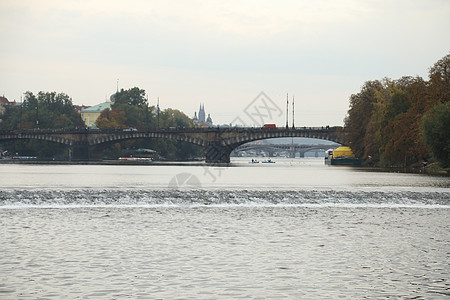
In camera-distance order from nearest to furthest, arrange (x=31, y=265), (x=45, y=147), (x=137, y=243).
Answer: (x=31, y=265) → (x=137, y=243) → (x=45, y=147)

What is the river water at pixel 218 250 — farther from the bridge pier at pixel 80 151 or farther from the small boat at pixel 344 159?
the bridge pier at pixel 80 151

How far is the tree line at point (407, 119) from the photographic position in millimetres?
82875

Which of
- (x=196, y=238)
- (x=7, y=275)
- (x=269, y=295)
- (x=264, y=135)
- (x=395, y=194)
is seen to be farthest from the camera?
(x=264, y=135)

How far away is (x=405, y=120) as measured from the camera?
322 feet

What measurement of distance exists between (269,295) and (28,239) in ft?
41.1

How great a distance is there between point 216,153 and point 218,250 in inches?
5713

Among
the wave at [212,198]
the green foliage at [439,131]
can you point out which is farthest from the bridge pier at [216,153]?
the wave at [212,198]

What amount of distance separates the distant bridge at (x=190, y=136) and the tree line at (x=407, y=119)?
1886 centimetres

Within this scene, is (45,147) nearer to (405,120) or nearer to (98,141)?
(98,141)

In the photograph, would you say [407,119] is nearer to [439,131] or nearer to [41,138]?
[439,131]

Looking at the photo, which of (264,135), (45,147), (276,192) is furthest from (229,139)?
(276,192)

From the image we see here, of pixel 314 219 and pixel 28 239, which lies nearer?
pixel 28 239

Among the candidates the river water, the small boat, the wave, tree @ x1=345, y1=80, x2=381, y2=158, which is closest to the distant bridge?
the small boat

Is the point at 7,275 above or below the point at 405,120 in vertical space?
below
